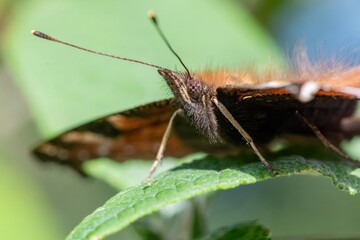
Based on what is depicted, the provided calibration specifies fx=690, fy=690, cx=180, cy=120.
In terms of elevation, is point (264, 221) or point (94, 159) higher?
point (94, 159)

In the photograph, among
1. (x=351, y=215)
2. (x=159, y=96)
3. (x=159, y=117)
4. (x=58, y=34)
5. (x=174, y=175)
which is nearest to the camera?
(x=174, y=175)

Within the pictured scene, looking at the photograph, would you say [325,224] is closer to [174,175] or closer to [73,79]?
[73,79]

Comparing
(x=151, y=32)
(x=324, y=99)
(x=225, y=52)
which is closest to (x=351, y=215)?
(x=225, y=52)

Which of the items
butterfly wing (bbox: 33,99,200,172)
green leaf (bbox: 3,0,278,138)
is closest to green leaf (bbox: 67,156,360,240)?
butterfly wing (bbox: 33,99,200,172)

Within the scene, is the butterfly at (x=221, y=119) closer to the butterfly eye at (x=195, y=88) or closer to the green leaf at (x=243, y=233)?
the butterfly eye at (x=195, y=88)

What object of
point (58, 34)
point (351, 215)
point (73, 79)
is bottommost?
point (351, 215)

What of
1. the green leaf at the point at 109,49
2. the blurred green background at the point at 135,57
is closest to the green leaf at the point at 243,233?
the blurred green background at the point at 135,57
